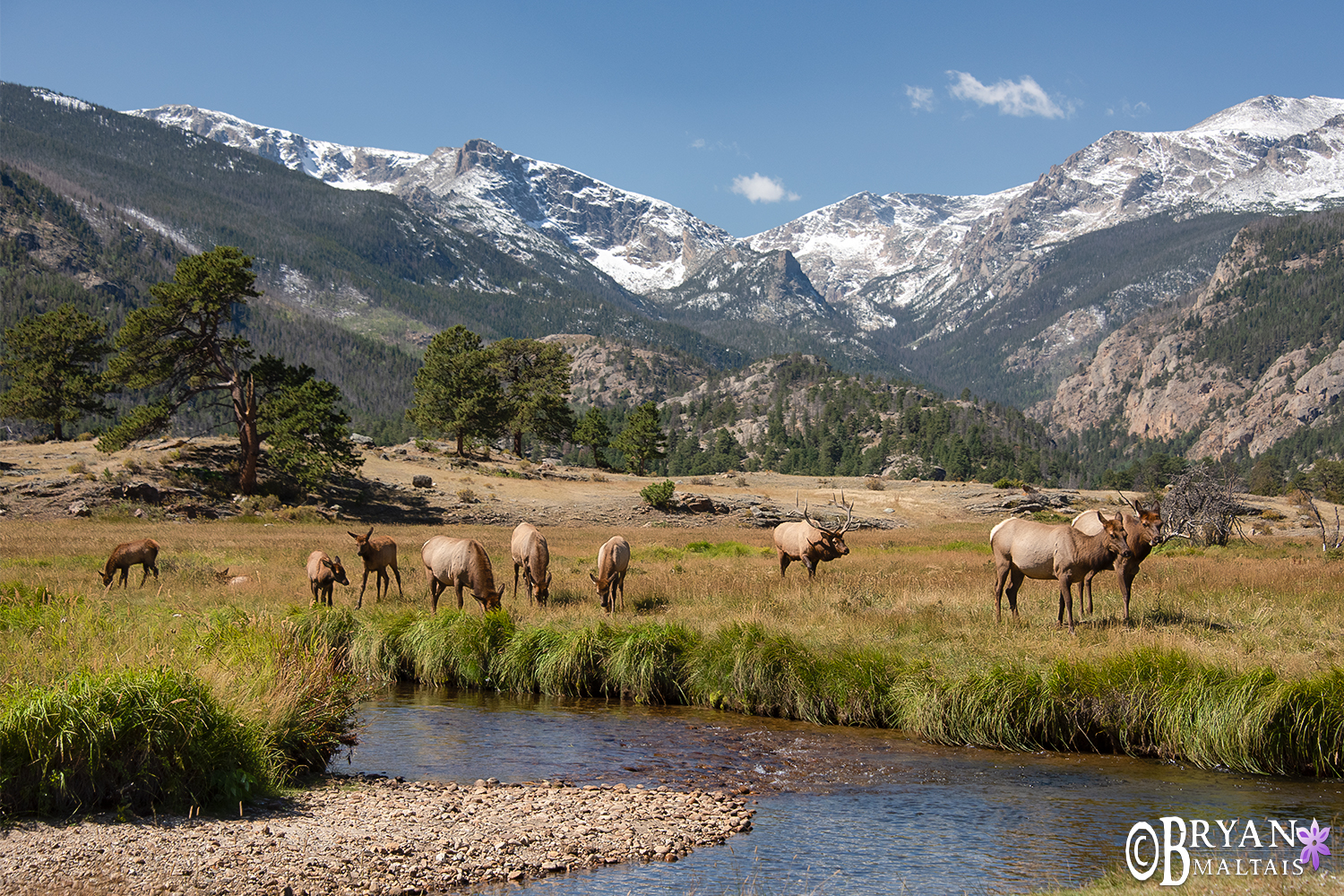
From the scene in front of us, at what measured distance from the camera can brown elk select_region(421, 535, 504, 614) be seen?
2012cm

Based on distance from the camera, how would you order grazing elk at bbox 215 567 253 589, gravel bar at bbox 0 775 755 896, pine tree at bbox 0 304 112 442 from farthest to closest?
pine tree at bbox 0 304 112 442
grazing elk at bbox 215 567 253 589
gravel bar at bbox 0 775 755 896

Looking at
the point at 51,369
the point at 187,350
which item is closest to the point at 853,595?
the point at 187,350

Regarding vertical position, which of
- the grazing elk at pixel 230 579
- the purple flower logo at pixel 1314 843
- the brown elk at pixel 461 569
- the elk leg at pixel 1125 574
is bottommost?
the grazing elk at pixel 230 579

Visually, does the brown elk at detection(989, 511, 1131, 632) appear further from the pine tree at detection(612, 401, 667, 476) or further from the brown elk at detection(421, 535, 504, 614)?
the pine tree at detection(612, 401, 667, 476)

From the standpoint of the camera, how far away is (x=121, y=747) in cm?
914

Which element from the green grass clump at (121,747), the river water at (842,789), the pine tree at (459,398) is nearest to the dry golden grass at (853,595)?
the green grass clump at (121,747)

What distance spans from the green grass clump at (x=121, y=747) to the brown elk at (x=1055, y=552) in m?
14.3

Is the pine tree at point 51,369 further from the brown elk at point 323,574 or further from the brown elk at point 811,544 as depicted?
the brown elk at point 811,544

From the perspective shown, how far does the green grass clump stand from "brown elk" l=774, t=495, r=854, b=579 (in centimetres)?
1738

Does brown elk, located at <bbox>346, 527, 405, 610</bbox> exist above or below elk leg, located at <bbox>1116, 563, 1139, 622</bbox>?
below

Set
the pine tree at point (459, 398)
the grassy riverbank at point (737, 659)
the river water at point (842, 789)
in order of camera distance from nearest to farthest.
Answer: the river water at point (842, 789) → the grassy riverbank at point (737, 659) → the pine tree at point (459, 398)

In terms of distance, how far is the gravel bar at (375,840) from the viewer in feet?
24.9

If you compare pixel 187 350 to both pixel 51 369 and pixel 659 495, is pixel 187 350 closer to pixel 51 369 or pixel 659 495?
pixel 51 369

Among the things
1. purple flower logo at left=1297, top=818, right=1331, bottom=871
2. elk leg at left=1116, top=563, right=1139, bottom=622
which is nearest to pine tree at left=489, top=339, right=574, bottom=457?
elk leg at left=1116, top=563, right=1139, bottom=622
